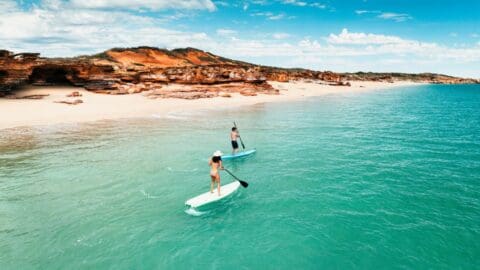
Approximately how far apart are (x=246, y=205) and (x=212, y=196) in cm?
147

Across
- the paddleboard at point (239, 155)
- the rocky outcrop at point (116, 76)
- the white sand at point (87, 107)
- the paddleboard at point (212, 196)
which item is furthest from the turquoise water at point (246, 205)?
the rocky outcrop at point (116, 76)

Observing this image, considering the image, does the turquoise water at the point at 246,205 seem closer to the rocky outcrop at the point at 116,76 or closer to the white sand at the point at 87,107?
the white sand at the point at 87,107

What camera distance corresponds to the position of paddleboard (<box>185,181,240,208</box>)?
1288 cm

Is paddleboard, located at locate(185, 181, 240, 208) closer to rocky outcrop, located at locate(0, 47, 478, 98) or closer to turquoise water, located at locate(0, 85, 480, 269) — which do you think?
turquoise water, located at locate(0, 85, 480, 269)

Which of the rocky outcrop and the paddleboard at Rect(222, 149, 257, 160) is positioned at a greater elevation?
the rocky outcrop

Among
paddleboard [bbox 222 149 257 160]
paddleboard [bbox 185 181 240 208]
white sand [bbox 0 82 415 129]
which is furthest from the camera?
white sand [bbox 0 82 415 129]


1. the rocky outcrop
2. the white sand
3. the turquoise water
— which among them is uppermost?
the rocky outcrop

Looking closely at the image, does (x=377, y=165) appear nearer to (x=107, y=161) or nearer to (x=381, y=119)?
(x=107, y=161)

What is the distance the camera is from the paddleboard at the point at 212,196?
42.2 feet

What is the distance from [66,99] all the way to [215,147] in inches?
1048

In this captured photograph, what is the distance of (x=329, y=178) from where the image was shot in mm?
16219

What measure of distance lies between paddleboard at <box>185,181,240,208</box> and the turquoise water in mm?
314

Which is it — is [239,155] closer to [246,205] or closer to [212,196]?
[212,196]

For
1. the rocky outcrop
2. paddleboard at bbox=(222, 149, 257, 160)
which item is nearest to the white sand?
the rocky outcrop
